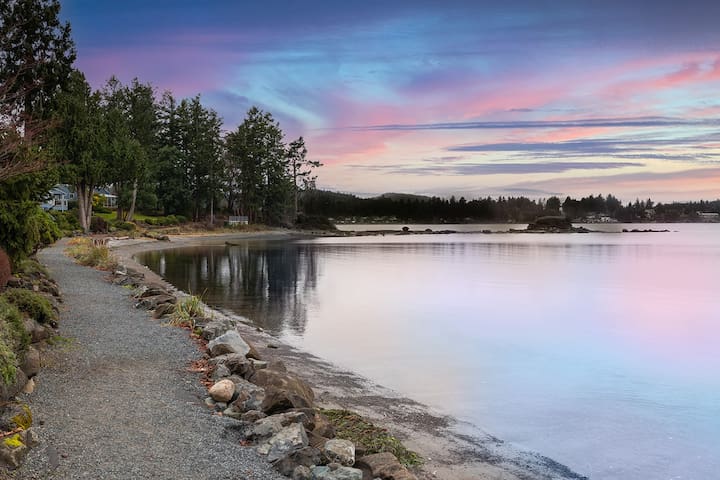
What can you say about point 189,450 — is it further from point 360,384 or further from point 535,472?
Answer: point 360,384

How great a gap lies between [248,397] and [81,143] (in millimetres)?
44963

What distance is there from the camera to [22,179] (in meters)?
13.4

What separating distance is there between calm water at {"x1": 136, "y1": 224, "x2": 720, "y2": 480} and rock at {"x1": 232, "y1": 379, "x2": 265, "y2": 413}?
398cm

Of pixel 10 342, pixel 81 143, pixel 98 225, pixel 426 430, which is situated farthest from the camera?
pixel 98 225

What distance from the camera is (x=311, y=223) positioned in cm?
11138

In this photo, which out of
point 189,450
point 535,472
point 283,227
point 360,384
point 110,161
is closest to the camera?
point 189,450

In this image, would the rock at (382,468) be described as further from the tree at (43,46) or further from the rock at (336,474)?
Result: the tree at (43,46)

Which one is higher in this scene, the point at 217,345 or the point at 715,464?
the point at 217,345

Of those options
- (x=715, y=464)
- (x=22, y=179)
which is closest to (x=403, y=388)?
(x=715, y=464)

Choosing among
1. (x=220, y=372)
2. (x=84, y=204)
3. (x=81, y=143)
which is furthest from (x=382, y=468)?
(x=84, y=204)

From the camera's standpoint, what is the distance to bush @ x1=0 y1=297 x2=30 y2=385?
21.4 feet

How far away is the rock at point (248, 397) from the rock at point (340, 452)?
54.9 inches

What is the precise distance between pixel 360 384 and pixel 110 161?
4803 centimetres

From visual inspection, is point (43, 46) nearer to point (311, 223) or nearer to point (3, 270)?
point (3, 270)
